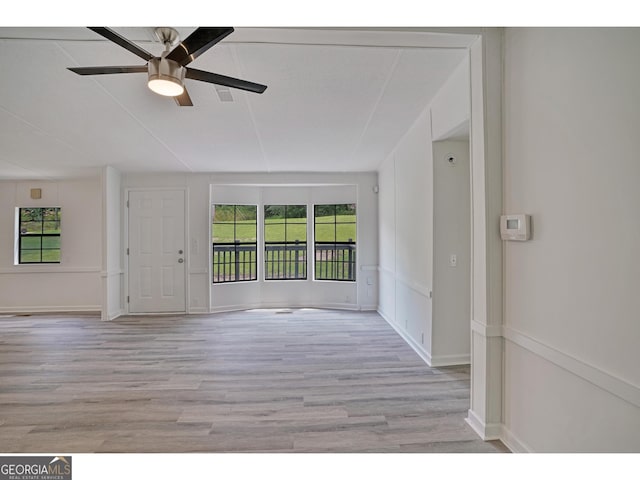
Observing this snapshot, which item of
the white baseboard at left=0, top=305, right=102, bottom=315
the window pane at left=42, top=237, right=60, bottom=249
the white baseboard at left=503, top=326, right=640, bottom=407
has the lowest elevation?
the white baseboard at left=0, top=305, right=102, bottom=315

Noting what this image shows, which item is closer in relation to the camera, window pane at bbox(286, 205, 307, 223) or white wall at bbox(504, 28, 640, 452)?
white wall at bbox(504, 28, 640, 452)

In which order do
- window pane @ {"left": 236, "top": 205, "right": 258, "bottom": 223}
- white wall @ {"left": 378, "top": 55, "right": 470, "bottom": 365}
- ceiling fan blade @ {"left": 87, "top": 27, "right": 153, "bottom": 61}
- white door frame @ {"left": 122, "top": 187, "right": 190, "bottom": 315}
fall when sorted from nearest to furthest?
ceiling fan blade @ {"left": 87, "top": 27, "right": 153, "bottom": 61}, white wall @ {"left": 378, "top": 55, "right": 470, "bottom": 365}, white door frame @ {"left": 122, "top": 187, "right": 190, "bottom": 315}, window pane @ {"left": 236, "top": 205, "right": 258, "bottom": 223}

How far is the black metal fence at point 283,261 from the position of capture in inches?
226

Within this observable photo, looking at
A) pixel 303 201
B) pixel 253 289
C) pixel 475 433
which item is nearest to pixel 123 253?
pixel 253 289

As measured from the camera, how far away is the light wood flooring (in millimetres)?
1983

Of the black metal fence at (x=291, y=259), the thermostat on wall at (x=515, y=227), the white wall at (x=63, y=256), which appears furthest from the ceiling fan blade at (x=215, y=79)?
the white wall at (x=63, y=256)

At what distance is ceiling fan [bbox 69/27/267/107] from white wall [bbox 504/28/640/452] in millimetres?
1628

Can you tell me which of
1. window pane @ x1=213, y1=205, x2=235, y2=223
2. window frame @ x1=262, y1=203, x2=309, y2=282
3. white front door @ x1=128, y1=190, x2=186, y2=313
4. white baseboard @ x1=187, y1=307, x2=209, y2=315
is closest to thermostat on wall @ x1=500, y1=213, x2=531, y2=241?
window frame @ x1=262, y1=203, x2=309, y2=282

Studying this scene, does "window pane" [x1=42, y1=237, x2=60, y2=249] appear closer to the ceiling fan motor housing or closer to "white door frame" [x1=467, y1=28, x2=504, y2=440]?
the ceiling fan motor housing

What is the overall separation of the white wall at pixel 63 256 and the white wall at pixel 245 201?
1326 millimetres

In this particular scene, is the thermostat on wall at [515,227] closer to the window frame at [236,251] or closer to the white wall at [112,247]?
the window frame at [236,251]

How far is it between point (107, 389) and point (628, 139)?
12.5 feet

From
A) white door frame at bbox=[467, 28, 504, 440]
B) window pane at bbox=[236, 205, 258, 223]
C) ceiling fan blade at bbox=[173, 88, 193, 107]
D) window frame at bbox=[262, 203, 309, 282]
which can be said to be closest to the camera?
white door frame at bbox=[467, 28, 504, 440]
